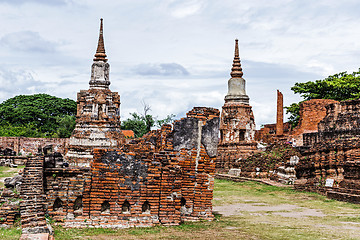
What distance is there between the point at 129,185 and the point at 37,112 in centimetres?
4285

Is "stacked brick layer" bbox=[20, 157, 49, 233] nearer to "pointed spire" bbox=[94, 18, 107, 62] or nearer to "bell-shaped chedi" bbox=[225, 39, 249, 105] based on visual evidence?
"pointed spire" bbox=[94, 18, 107, 62]

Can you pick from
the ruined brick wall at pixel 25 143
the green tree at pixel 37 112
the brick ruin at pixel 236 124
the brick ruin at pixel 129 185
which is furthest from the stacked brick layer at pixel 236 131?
the green tree at pixel 37 112

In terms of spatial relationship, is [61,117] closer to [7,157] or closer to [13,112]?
[13,112]

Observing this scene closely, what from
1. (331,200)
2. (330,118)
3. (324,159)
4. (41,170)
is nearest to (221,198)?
(331,200)

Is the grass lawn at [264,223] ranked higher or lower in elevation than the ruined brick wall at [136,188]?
lower

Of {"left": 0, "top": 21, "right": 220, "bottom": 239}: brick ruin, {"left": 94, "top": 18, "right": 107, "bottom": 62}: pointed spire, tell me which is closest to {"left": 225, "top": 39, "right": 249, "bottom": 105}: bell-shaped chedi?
{"left": 94, "top": 18, "right": 107, "bottom": 62}: pointed spire

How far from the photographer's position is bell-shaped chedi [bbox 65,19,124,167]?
20.8 metres

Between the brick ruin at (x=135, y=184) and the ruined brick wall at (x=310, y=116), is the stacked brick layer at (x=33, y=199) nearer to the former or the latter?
the brick ruin at (x=135, y=184)

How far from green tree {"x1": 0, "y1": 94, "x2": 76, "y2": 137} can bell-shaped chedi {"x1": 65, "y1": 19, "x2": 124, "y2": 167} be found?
2473 centimetres

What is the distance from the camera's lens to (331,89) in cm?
3512

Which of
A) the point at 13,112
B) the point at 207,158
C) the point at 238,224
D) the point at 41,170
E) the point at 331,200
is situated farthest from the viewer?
the point at 13,112

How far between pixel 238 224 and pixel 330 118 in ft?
46.5

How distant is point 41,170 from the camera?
8125mm

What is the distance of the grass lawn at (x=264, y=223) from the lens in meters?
7.50
